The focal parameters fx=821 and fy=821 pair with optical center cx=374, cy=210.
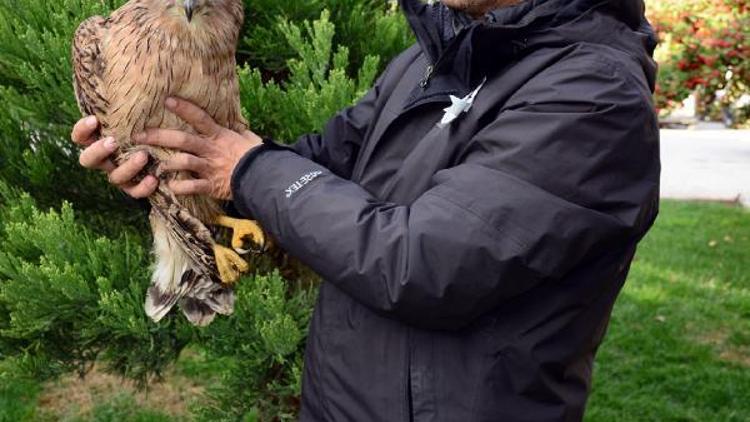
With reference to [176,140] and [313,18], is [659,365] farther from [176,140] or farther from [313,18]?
[176,140]

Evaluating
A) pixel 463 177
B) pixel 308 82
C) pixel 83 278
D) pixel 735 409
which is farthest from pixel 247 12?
pixel 735 409

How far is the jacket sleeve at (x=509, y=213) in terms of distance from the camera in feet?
5.12

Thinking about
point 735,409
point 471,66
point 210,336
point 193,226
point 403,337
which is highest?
point 471,66

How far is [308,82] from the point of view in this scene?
2.88 meters

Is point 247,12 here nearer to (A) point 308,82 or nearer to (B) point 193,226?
(A) point 308,82

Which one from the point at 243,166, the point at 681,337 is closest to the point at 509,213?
the point at 243,166

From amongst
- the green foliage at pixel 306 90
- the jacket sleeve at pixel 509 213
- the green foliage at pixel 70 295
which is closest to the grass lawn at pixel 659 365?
the green foliage at pixel 70 295

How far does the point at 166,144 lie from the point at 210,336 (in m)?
0.92

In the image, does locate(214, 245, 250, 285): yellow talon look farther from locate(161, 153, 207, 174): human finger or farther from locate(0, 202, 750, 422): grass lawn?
locate(0, 202, 750, 422): grass lawn

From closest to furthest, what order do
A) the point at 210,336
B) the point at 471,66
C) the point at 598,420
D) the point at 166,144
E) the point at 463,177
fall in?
the point at 463,177
the point at 471,66
the point at 166,144
the point at 210,336
the point at 598,420

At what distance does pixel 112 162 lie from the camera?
2.07 m

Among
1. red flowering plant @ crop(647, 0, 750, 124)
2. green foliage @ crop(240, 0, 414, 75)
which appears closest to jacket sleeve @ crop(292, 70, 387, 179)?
green foliage @ crop(240, 0, 414, 75)

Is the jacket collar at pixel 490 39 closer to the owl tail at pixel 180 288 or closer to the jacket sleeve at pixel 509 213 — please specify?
the jacket sleeve at pixel 509 213

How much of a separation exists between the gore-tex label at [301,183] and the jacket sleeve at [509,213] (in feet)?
0.18
